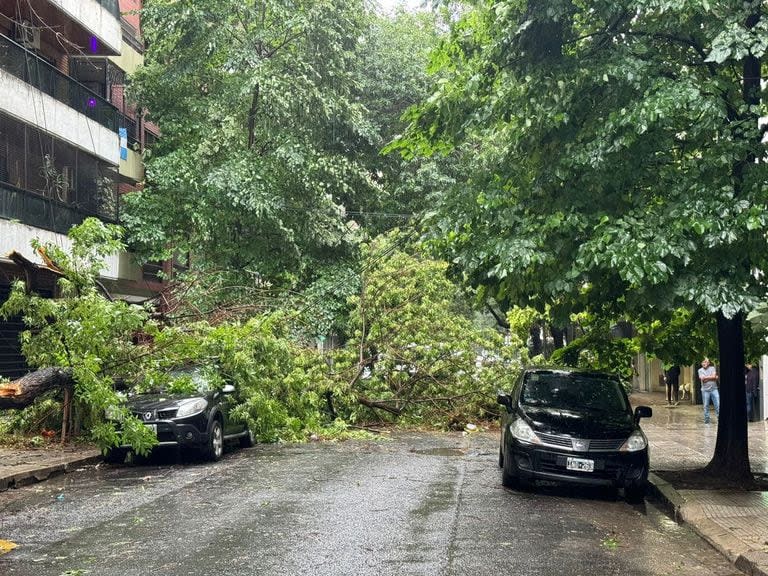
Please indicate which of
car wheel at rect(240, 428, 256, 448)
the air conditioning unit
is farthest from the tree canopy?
the air conditioning unit

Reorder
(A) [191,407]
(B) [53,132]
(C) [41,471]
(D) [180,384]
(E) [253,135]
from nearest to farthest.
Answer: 1. (C) [41,471]
2. (A) [191,407]
3. (D) [180,384]
4. (B) [53,132]
5. (E) [253,135]

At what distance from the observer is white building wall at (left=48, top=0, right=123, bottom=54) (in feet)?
78.0

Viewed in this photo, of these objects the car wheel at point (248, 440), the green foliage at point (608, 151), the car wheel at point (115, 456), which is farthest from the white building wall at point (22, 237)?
the green foliage at point (608, 151)

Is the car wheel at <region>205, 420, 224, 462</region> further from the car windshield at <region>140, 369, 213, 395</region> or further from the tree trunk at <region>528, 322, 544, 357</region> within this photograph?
the tree trunk at <region>528, 322, 544, 357</region>

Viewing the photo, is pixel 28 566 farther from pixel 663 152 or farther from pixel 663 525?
pixel 663 152

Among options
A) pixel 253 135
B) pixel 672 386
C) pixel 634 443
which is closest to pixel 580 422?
pixel 634 443

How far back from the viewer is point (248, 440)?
17312 mm

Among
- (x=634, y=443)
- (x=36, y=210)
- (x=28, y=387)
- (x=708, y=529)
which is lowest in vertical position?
(x=708, y=529)

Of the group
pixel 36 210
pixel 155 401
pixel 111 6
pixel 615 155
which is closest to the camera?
pixel 615 155

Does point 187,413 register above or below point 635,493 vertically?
above

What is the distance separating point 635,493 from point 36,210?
16280 millimetres

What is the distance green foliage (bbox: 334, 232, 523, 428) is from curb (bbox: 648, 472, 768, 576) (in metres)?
8.91

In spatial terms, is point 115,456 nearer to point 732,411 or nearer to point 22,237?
point 22,237

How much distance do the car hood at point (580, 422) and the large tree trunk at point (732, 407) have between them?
4.51 feet
